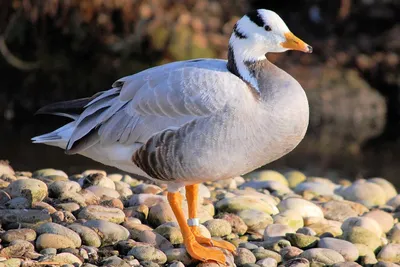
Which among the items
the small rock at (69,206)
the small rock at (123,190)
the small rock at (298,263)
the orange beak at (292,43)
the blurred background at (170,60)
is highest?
the orange beak at (292,43)

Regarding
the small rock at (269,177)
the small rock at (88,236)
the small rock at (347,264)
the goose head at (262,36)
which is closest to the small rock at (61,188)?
the small rock at (88,236)

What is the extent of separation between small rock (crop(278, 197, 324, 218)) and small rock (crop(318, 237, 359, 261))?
2.16ft

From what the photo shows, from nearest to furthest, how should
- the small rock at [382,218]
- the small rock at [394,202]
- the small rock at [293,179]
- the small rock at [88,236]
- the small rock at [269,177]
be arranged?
1. the small rock at [88,236]
2. the small rock at [382,218]
3. the small rock at [394,202]
4. the small rock at [269,177]
5. the small rock at [293,179]

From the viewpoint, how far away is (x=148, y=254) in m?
4.76

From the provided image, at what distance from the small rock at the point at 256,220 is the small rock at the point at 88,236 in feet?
4.18

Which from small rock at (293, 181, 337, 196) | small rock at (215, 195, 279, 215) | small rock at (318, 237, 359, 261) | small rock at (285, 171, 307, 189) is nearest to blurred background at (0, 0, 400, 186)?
small rock at (285, 171, 307, 189)

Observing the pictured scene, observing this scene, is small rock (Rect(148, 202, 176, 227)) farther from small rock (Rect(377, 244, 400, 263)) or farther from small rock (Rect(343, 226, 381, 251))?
small rock (Rect(377, 244, 400, 263))

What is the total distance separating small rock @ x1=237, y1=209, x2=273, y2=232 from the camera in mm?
5703

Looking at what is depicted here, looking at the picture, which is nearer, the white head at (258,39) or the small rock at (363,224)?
the white head at (258,39)

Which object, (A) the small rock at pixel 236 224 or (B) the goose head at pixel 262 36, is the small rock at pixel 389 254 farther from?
(B) the goose head at pixel 262 36

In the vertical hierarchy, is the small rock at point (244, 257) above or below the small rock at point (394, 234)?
above

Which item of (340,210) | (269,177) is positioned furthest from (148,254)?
(269,177)

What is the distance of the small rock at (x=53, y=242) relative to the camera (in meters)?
4.68

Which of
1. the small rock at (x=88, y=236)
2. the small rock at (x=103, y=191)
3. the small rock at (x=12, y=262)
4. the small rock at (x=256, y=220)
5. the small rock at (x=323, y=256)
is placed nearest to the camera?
the small rock at (x=12, y=262)
